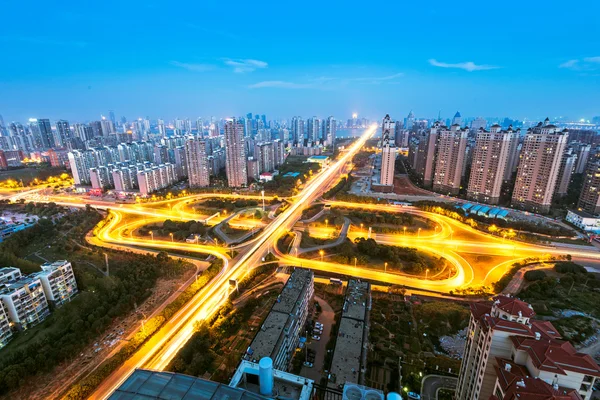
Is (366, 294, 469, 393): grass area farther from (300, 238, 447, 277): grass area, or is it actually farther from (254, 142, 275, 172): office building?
(254, 142, 275, 172): office building

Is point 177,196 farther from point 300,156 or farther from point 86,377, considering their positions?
point 300,156

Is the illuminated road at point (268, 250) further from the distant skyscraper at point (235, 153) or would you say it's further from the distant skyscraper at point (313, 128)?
the distant skyscraper at point (313, 128)

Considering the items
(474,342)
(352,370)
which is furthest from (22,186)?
(474,342)

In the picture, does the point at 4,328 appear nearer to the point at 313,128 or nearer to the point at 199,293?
the point at 199,293

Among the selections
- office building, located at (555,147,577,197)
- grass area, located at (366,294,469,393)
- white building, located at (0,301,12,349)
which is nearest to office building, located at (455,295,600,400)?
grass area, located at (366,294,469,393)

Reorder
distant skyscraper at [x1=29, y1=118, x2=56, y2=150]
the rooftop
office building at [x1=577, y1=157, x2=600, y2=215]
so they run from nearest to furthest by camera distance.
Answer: the rooftop < office building at [x1=577, y1=157, x2=600, y2=215] < distant skyscraper at [x1=29, y1=118, x2=56, y2=150]

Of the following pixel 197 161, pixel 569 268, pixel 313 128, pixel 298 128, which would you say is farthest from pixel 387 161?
pixel 298 128
